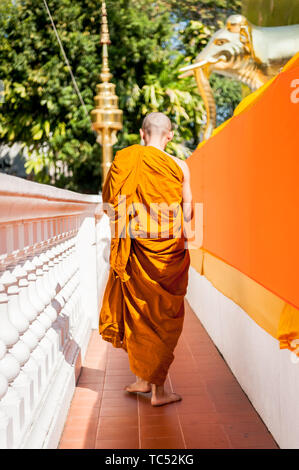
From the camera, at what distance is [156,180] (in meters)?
2.90

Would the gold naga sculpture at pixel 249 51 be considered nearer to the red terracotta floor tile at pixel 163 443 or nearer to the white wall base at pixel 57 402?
the white wall base at pixel 57 402

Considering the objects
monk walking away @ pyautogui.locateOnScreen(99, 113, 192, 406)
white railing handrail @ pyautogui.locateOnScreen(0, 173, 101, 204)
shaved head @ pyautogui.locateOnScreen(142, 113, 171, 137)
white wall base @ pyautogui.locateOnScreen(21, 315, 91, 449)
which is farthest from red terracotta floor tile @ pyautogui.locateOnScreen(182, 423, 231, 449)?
shaved head @ pyautogui.locateOnScreen(142, 113, 171, 137)

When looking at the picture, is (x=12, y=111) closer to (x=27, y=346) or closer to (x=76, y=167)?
(x=76, y=167)

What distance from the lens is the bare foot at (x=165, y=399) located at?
2844 mm

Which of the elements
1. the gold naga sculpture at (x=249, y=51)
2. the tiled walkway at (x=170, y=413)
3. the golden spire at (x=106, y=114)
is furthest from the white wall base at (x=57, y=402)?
the golden spire at (x=106, y=114)

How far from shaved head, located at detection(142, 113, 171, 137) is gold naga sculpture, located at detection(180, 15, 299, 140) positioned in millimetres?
2245

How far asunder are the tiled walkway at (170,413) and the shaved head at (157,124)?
1.57m

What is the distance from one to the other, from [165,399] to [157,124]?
1.58m

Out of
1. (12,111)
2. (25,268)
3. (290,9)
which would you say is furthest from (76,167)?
(25,268)

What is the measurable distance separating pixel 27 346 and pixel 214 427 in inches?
45.6

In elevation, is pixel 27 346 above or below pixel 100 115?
below

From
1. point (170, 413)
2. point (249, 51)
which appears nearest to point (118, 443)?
point (170, 413)

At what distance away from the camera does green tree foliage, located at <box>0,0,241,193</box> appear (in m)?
14.9

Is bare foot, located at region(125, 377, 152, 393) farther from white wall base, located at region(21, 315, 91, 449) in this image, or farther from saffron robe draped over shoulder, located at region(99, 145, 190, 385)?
white wall base, located at region(21, 315, 91, 449)
